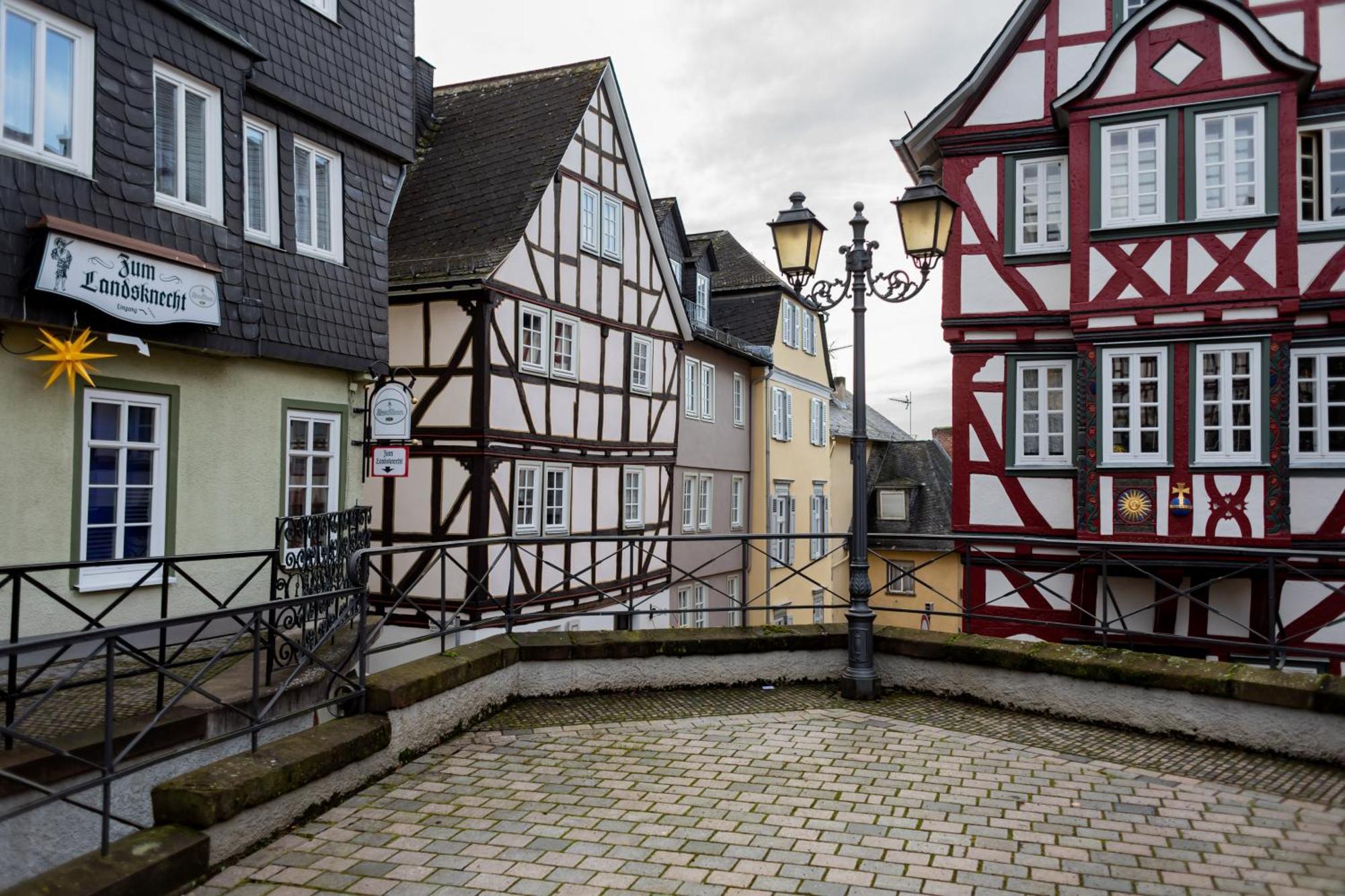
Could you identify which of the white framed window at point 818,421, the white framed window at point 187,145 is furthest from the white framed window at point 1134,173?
the white framed window at point 818,421

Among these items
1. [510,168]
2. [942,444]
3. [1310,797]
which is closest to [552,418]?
[510,168]

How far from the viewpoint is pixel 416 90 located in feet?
72.7

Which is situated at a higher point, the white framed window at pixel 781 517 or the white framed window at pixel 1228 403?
the white framed window at pixel 1228 403

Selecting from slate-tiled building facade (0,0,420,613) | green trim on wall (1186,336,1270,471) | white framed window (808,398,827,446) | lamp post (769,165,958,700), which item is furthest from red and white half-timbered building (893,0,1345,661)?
white framed window (808,398,827,446)

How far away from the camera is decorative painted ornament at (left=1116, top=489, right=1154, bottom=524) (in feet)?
A: 47.5

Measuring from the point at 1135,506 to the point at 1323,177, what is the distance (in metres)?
5.39

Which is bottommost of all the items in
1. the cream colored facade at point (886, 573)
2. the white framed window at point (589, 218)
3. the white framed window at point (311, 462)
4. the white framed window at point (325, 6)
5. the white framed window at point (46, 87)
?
the cream colored facade at point (886, 573)

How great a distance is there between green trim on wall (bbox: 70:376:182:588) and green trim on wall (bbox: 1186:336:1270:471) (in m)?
12.9

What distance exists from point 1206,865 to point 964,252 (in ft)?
40.7

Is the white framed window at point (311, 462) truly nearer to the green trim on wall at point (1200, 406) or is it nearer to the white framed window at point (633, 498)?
the white framed window at point (633, 498)

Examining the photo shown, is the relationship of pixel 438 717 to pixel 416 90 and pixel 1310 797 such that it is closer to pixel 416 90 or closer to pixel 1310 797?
pixel 1310 797

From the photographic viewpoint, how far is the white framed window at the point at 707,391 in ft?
89.6

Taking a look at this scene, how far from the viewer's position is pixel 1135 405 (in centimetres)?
1459

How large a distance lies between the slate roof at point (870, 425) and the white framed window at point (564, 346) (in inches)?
674
